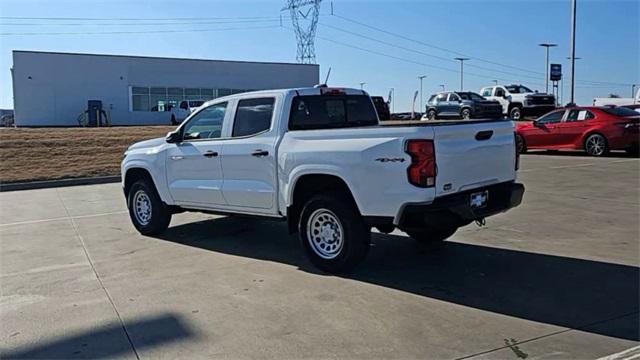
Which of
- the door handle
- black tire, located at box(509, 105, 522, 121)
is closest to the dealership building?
black tire, located at box(509, 105, 522, 121)

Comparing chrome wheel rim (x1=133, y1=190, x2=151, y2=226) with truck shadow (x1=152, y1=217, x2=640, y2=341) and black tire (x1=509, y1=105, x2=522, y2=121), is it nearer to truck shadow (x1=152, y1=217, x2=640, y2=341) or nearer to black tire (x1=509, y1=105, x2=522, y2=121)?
truck shadow (x1=152, y1=217, x2=640, y2=341)

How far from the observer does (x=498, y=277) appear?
5.85 meters

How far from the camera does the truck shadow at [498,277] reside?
4824 mm

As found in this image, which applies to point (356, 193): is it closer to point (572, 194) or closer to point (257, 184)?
point (257, 184)

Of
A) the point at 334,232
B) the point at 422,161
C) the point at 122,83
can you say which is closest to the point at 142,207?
the point at 334,232

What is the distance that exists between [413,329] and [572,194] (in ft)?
25.6

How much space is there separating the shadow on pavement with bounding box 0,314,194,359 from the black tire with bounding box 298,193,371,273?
1786 mm

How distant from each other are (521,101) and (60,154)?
24.3 m

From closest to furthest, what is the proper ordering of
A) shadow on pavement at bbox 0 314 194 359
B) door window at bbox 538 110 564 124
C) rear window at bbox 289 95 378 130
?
1. shadow on pavement at bbox 0 314 194 359
2. rear window at bbox 289 95 378 130
3. door window at bbox 538 110 564 124

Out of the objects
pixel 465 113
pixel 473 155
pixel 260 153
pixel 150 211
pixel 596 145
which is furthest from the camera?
pixel 465 113

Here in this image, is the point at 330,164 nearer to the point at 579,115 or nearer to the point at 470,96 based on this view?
the point at 579,115

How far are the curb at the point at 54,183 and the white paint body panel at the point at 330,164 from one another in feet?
29.9

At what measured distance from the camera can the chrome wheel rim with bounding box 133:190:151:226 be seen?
8.33 meters

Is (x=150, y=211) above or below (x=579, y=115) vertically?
below
